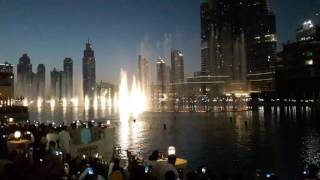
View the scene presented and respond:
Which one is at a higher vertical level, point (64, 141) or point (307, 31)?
point (307, 31)

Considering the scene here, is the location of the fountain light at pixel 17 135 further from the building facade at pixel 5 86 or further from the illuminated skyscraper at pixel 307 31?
the illuminated skyscraper at pixel 307 31

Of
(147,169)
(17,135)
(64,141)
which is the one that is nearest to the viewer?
(147,169)

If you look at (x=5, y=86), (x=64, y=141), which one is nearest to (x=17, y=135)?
(x=64, y=141)

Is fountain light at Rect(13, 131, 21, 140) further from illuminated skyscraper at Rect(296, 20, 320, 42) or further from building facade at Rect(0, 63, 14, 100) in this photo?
illuminated skyscraper at Rect(296, 20, 320, 42)

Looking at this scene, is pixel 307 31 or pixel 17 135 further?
pixel 307 31

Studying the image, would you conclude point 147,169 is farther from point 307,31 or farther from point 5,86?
point 307,31

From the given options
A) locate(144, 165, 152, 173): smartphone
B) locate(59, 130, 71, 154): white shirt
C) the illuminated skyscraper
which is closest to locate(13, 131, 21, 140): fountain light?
locate(59, 130, 71, 154): white shirt

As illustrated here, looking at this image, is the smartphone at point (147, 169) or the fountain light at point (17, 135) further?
the fountain light at point (17, 135)

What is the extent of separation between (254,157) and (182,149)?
25.5 feet

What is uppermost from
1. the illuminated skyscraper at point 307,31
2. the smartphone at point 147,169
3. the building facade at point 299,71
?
the illuminated skyscraper at point 307,31

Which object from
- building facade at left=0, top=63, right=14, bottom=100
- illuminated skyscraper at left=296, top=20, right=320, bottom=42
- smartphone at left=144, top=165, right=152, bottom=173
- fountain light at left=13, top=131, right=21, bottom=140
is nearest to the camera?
smartphone at left=144, top=165, right=152, bottom=173

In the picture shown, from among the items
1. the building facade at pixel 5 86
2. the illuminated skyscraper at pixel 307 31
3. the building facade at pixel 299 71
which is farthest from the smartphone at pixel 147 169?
the illuminated skyscraper at pixel 307 31

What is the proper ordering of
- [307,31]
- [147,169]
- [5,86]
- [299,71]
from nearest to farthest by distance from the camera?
[147,169]
[5,86]
[299,71]
[307,31]

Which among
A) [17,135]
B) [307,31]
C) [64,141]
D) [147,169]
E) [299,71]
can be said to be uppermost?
[307,31]
